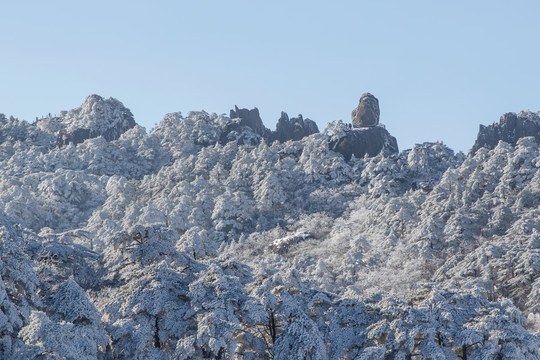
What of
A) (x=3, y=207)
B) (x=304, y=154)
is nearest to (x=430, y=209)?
(x=304, y=154)

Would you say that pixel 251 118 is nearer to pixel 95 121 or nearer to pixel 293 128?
pixel 293 128

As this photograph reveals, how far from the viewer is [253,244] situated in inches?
3501

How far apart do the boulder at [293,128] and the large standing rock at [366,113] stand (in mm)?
7601

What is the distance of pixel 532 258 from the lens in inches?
2339

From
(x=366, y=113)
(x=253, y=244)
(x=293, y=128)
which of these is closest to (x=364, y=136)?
(x=366, y=113)

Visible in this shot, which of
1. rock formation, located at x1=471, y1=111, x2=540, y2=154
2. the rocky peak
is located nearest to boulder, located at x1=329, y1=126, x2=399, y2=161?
the rocky peak

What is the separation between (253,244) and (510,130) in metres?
48.1

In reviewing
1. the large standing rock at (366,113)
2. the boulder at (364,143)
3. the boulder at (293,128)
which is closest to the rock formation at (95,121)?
the boulder at (293,128)

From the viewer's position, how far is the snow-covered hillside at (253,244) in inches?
1412

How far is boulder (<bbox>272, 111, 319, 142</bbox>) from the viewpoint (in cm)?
12850

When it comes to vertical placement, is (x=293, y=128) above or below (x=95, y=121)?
below

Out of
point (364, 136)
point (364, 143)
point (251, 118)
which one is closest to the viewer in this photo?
point (364, 143)

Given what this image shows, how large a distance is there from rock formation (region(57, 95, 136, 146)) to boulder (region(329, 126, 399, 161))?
1904 inches

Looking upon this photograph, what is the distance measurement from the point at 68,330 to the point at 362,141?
90041mm
